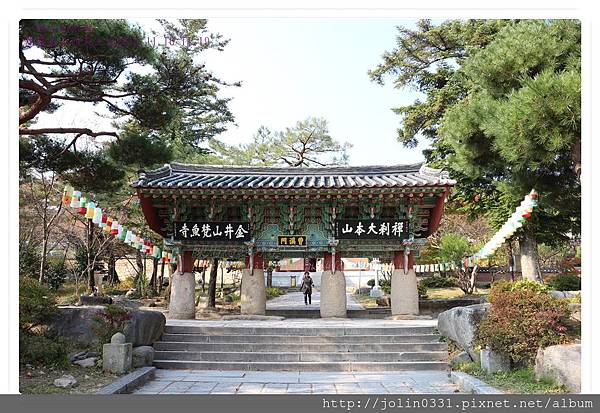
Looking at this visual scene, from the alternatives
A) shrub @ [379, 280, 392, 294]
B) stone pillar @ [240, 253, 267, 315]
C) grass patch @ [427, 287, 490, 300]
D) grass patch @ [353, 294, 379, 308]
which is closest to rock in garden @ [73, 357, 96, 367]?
stone pillar @ [240, 253, 267, 315]

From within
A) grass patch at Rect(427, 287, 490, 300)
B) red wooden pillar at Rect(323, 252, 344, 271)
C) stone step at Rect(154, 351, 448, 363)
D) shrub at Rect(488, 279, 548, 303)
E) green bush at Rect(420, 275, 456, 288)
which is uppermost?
red wooden pillar at Rect(323, 252, 344, 271)

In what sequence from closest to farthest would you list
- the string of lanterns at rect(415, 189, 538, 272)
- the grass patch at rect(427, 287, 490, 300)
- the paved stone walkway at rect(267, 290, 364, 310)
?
the string of lanterns at rect(415, 189, 538, 272), the paved stone walkway at rect(267, 290, 364, 310), the grass patch at rect(427, 287, 490, 300)

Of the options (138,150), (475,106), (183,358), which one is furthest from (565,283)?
(138,150)

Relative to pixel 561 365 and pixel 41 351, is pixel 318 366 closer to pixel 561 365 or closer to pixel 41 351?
pixel 561 365

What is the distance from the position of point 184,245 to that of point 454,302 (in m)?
10.5

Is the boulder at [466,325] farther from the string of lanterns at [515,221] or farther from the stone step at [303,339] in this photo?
the string of lanterns at [515,221]

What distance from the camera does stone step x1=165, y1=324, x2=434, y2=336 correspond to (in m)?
11.9

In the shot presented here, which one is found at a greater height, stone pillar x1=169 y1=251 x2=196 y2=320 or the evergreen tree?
the evergreen tree

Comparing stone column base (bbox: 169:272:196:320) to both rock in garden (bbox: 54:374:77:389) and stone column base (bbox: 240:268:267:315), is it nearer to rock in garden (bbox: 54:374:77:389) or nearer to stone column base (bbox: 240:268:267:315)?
stone column base (bbox: 240:268:267:315)

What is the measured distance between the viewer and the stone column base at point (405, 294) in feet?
49.7

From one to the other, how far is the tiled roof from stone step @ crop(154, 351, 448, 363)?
17.3ft

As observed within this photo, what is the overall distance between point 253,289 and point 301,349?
460 centimetres

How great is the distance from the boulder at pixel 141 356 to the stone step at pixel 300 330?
1.93 meters

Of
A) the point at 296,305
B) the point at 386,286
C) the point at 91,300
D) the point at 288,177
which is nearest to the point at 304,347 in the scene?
the point at 91,300
